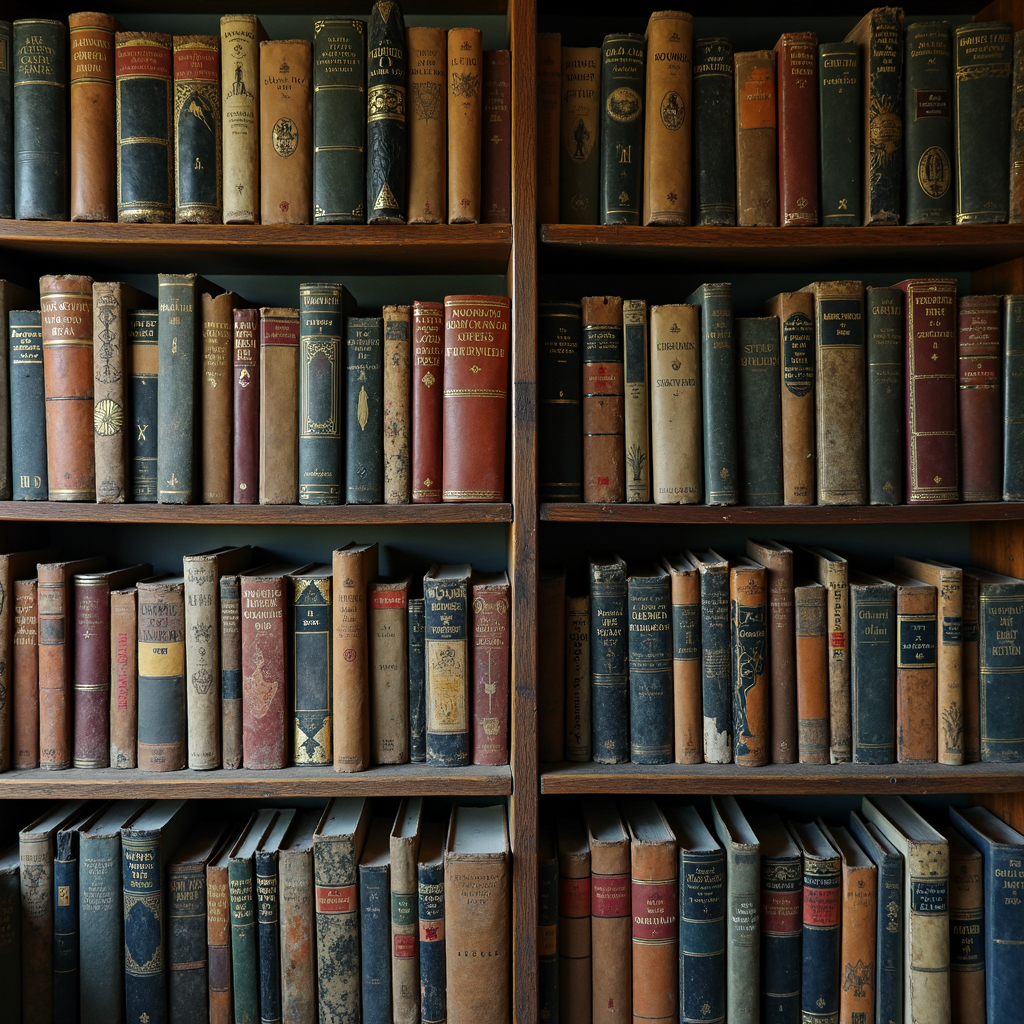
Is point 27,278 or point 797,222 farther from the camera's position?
point 27,278

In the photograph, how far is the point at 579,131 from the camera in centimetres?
115

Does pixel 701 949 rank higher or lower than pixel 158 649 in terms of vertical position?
lower

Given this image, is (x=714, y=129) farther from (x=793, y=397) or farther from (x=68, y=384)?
(x=68, y=384)

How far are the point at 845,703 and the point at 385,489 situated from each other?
817 millimetres

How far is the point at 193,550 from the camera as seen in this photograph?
1420 millimetres

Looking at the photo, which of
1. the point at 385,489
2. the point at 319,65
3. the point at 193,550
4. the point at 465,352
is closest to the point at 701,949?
the point at 385,489

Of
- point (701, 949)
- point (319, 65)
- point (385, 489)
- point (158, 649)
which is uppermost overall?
point (319, 65)

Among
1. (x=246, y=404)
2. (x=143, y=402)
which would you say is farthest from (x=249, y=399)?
(x=143, y=402)

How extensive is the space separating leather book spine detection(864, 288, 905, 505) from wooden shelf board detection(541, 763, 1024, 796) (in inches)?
16.9

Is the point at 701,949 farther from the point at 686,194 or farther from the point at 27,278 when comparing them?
the point at 27,278

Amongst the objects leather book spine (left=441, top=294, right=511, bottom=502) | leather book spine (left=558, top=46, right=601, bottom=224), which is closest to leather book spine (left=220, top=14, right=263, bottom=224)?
leather book spine (left=441, top=294, right=511, bottom=502)

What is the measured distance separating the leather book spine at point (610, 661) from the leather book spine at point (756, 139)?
0.60 meters

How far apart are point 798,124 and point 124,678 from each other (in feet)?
4.51

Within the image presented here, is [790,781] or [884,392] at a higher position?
[884,392]
